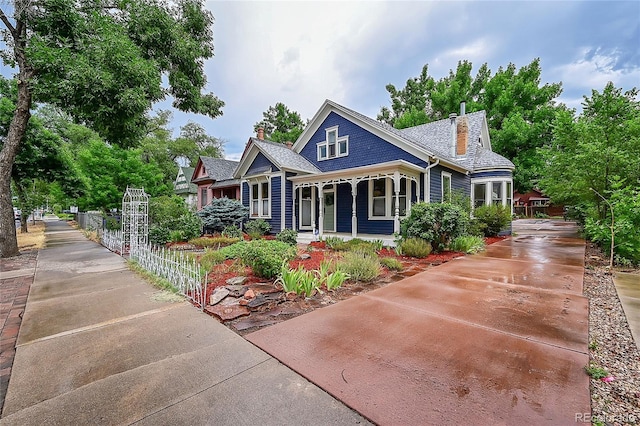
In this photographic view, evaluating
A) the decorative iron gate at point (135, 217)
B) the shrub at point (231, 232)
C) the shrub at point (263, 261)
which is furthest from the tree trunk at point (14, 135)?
the shrub at point (263, 261)

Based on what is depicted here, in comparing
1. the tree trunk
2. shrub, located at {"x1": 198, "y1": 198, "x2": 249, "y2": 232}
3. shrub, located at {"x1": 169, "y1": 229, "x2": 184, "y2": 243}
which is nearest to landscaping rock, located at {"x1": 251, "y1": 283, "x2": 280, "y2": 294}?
shrub, located at {"x1": 169, "y1": 229, "x2": 184, "y2": 243}

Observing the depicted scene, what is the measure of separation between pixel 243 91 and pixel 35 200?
71.2 ft

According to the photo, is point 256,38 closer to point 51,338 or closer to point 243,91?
point 243,91

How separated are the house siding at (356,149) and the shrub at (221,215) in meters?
4.92

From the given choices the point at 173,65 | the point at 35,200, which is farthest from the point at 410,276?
the point at 35,200

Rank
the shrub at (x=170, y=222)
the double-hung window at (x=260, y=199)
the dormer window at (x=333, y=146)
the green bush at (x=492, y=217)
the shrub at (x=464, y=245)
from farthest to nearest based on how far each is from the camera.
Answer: the double-hung window at (x=260, y=199) → the dormer window at (x=333, y=146) → the green bush at (x=492, y=217) → the shrub at (x=170, y=222) → the shrub at (x=464, y=245)

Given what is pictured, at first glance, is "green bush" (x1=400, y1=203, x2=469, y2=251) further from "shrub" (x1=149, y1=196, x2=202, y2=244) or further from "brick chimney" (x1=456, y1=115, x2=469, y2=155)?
"shrub" (x1=149, y1=196, x2=202, y2=244)

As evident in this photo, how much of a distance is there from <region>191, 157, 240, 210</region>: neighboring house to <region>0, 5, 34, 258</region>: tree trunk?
39.0 feet

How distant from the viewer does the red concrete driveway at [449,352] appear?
220 cm

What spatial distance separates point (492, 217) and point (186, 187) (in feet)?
97.0

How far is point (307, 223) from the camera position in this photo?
47.8ft

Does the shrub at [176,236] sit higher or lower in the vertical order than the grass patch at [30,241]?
higher

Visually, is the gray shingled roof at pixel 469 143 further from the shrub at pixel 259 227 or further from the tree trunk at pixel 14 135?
the tree trunk at pixel 14 135

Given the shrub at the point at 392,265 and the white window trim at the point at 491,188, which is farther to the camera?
the white window trim at the point at 491,188
